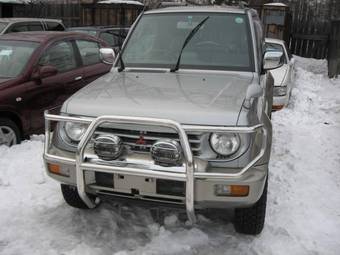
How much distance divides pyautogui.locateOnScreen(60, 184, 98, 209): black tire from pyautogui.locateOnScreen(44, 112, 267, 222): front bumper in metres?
0.59

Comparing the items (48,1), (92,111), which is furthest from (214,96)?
(48,1)

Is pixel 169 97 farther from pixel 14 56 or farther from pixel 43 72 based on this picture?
pixel 14 56

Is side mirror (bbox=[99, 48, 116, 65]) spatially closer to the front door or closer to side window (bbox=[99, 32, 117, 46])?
the front door

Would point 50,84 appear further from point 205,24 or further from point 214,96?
point 214,96

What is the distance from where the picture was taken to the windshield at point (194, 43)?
461cm

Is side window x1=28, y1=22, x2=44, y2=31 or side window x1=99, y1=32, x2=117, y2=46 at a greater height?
side window x1=28, y1=22, x2=44, y2=31

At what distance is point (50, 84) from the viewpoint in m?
6.44

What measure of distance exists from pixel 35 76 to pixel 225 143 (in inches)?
150

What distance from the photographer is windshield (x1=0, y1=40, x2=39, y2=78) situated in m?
6.20

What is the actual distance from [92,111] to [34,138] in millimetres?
2980

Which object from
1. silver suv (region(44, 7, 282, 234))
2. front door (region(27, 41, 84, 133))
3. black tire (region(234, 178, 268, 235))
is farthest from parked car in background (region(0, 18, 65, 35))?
black tire (region(234, 178, 268, 235))

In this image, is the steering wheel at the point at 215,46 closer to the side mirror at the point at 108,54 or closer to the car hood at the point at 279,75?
the side mirror at the point at 108,54

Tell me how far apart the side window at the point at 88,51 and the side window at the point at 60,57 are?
0.24 metres

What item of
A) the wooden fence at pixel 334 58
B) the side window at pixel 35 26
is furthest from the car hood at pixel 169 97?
the wooden fence at pixel 334 58
